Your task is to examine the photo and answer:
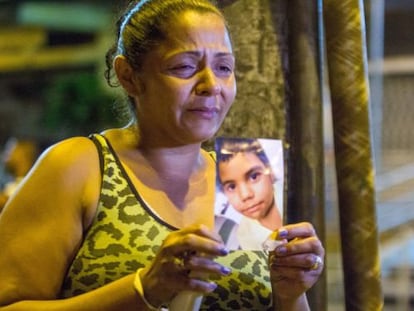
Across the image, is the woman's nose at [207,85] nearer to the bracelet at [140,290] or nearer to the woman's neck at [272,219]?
the woman's neck at [272,219]

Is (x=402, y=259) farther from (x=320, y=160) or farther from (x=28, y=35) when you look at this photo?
(x=28, y=35)

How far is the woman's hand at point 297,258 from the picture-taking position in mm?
1194

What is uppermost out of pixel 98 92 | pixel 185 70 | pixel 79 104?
pixel 98 92

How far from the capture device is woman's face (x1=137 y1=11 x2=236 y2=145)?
4.09 ft

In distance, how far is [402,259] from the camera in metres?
6.08

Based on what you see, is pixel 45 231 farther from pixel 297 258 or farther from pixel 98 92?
pixel 98 92

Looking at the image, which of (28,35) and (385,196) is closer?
(385,196)

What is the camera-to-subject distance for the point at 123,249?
1.27 m

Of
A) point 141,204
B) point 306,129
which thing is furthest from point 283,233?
point 306,129

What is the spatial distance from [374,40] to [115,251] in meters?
4.72

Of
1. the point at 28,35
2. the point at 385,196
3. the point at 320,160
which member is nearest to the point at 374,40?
the point at 385,196

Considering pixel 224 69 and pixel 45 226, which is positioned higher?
pixel 224 69

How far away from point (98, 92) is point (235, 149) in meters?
8.45

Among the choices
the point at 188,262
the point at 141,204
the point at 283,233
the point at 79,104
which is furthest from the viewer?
the point at 79,104
